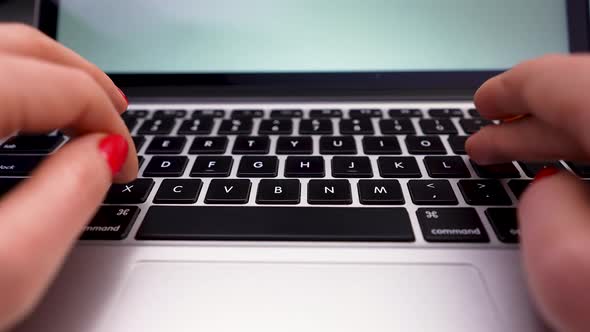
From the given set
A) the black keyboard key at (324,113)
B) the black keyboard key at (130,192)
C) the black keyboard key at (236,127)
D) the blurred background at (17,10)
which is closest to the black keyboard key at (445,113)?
the black keyboard key at (324,113)

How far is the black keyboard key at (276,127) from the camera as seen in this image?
0.46 m

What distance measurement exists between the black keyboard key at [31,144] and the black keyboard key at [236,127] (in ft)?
0.54

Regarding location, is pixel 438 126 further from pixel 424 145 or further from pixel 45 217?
pixel 45 217

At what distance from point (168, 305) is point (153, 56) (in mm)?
358

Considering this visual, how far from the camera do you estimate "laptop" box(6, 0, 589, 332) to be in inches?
10.4

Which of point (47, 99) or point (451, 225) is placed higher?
point (47, 99)

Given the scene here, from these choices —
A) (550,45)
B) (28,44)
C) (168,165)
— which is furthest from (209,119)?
(550,45)

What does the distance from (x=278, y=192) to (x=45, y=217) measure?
0.18m

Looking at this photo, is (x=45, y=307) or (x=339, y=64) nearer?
(x=45, y=307)

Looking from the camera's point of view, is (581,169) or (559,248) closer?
(559,248)

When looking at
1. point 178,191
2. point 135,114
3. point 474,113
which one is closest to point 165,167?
point 178,191

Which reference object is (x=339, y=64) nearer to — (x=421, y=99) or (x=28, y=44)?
(x=421, y=99)

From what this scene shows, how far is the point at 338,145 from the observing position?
0.42 meters

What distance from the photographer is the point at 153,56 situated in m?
0.52
